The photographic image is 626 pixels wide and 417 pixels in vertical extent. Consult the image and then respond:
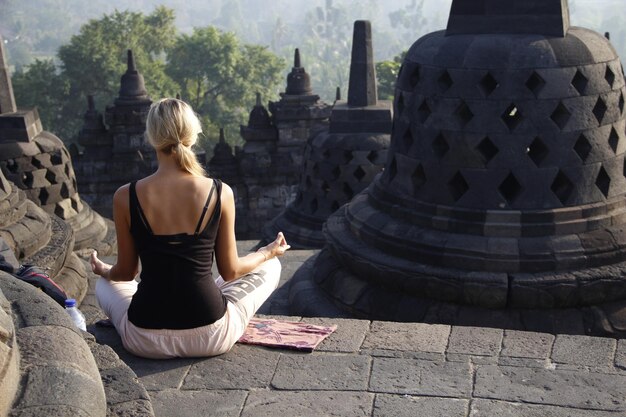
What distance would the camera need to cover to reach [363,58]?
1099 centimetres

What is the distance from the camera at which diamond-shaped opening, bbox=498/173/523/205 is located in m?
5.60

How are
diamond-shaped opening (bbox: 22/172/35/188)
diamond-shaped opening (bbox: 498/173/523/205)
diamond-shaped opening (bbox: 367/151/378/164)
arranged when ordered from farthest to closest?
diamond-shaped opening (bbox: 22/172/35/188) < diamond-shaped opening (bbox: 367/151/378/164) < diamond-shaped opening (bbox: 498/173/523/205)

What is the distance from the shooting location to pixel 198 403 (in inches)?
143

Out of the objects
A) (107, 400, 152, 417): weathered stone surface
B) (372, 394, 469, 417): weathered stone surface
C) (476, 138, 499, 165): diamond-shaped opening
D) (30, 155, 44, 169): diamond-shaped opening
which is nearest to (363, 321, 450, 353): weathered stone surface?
(372, 394, 469, 417): weathered stone surface

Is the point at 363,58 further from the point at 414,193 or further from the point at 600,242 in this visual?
the point at 600,242

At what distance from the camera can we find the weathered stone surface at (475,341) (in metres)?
4.13

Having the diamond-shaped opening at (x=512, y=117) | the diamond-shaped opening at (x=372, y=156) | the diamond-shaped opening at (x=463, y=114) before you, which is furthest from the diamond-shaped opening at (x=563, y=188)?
the diamond-shaped opening at (x=372, y=156)

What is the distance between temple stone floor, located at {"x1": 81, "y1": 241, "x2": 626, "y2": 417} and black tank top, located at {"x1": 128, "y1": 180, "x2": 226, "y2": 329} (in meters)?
0.25

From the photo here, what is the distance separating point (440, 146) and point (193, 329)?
2.56 meters

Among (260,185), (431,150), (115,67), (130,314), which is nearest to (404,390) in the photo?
(130,314)

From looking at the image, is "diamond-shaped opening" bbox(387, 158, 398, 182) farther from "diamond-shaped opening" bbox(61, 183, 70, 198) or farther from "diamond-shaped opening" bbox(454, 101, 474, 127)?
"diamond-shaped opening" bbox(61, 183, 70, 198)

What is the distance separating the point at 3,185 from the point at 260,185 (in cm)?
1038

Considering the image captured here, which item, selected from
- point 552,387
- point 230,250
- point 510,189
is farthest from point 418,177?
point 552,387

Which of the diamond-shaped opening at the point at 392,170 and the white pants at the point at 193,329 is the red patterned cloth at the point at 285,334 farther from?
the diamond-shaped opening at the point at 392,170
